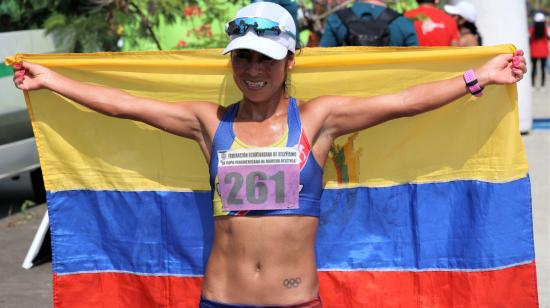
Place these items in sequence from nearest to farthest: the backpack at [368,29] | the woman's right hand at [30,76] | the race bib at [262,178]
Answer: the race bib at [262,178] < the woman's right hand at [30,76] < the backpack at [368,29]

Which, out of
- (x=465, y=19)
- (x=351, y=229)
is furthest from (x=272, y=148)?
(x=465, y=19)

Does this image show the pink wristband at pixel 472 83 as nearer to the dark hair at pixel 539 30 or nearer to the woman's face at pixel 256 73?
the woman's face at pixel 256 73

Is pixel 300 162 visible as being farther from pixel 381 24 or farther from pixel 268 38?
pixel 381 24

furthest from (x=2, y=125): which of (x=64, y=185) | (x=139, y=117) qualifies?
(x=139, y=117)

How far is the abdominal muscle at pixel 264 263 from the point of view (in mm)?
3898

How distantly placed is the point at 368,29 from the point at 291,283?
369 centimetres

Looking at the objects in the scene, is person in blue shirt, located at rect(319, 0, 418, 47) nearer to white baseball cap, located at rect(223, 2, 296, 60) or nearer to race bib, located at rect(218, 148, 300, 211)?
white baseball cap, located at rect(223, 2, 296, 60)

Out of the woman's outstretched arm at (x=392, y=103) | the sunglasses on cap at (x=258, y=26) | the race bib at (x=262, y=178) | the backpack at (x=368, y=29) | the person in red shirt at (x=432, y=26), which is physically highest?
the person in red shirt at (x=432, y=26)

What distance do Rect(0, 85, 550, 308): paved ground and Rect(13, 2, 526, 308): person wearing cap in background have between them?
2.28 meters

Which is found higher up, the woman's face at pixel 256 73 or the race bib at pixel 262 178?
the woman's face at pixel 256 73

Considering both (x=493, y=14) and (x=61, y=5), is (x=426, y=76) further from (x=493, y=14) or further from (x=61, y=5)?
(x=493, y=14)

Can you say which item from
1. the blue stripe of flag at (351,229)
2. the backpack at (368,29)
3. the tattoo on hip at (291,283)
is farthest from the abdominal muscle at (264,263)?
the backpack at (368,29)

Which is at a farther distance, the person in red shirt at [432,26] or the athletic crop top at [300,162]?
the person in red shirt at [432,26]

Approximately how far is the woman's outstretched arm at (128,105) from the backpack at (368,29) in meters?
3.25
